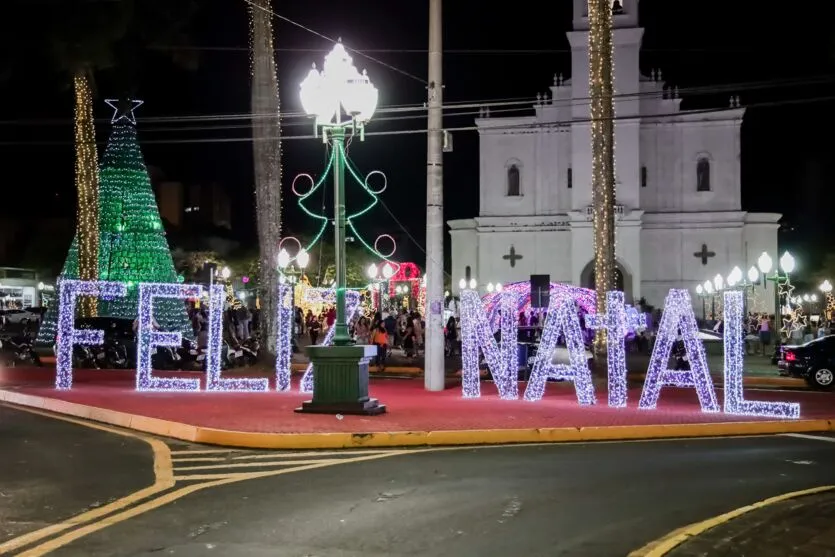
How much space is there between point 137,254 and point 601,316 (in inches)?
659

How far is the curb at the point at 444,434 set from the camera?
12.8 metres

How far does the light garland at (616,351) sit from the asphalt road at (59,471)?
859 cm

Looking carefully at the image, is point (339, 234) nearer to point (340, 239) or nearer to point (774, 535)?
point (340, 239)

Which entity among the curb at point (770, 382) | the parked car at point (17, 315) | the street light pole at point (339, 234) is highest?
the street light pole at point (339, 234)

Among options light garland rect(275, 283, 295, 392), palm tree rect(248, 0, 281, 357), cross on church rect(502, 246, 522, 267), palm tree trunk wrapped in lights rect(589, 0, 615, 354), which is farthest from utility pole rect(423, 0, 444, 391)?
cross on church rect(502, 246, 522, 267)

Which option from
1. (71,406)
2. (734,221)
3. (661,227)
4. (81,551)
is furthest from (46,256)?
(81,551)

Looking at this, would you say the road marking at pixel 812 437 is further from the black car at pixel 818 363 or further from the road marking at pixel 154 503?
the black car at pixel 818 363

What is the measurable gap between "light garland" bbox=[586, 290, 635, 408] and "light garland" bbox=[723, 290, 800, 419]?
1905 mm

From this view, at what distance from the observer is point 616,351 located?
57.4 ft

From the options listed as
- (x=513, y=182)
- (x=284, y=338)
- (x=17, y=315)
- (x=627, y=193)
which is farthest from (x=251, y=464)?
(x=513, y=182)

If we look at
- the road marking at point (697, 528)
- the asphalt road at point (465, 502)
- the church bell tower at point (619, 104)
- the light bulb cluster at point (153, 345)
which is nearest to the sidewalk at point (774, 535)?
the road marking at point (697, 528)

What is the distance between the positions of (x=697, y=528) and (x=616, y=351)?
995cm

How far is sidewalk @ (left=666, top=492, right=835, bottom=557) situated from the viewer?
692 centimetres

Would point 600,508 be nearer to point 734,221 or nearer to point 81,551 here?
point 81,551
